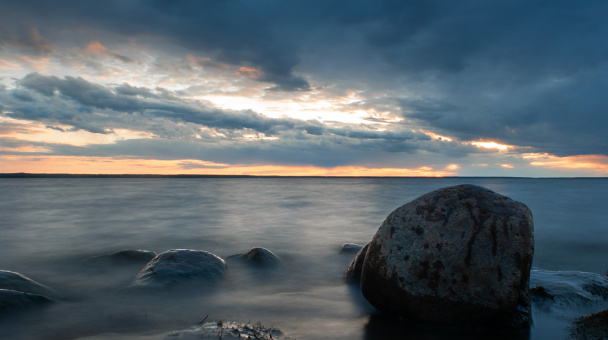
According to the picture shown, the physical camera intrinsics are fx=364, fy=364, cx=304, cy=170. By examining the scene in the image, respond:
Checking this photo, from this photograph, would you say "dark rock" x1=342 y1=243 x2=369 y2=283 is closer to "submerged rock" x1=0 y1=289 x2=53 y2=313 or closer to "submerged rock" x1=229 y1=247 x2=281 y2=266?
"submerged rock" x1=229 y1=247 x2=281 y2=266

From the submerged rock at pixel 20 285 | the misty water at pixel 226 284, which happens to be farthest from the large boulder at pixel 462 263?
the submerged rock at pixel 20 285

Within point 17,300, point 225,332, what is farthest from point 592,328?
point 17,300

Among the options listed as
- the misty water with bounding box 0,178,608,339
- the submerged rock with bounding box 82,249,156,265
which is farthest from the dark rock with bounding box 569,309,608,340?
the submerged rock with bounding box 82,249,156,265

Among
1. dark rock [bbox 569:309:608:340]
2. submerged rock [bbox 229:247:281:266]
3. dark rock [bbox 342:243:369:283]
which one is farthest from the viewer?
submerged rock [bbox 229:247:281:266]

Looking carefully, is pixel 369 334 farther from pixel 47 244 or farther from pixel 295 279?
pixel 47 244

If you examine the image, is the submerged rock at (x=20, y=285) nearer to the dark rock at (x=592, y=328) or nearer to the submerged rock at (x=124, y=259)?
the submerged rock at (x=124, y=259)

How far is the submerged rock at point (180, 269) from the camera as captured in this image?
617 centimetres

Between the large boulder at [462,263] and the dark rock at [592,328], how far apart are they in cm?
52

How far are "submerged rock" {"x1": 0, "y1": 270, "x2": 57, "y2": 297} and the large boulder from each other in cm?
523

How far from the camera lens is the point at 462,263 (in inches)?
168

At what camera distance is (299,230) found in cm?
1418

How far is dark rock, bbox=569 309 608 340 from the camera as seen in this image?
400 cm

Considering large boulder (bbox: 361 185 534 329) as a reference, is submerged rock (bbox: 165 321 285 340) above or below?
below

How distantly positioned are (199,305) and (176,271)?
1.25 meters
